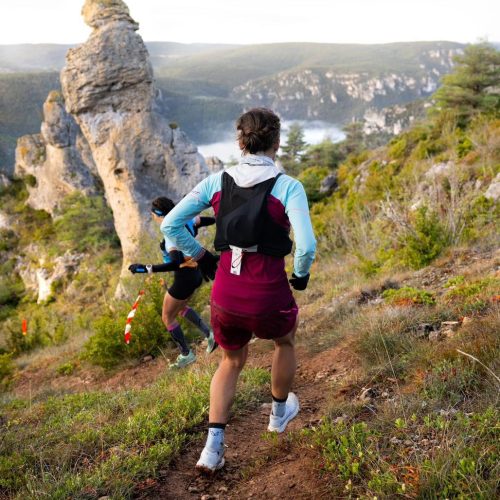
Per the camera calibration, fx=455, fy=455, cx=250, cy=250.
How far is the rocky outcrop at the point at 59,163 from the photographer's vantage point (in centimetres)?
2992

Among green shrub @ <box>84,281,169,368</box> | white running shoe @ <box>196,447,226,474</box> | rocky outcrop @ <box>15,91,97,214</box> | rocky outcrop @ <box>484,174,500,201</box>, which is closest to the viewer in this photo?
white running shoe @ <box>196,447,226,474</box>

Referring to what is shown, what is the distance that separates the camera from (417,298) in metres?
4.67

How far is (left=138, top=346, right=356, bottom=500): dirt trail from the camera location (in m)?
2.39

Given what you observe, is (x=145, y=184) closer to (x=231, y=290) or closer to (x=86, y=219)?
(x=86, y=219)

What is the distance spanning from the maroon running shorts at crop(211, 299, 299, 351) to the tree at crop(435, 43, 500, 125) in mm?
15264

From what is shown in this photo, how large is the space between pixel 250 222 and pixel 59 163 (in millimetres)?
31287

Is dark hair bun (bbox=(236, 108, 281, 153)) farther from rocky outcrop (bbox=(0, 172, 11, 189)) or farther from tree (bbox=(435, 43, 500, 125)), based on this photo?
rocky outcrop (bbox=(0, 172, 11, 189))

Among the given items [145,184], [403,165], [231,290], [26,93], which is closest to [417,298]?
[231,290]

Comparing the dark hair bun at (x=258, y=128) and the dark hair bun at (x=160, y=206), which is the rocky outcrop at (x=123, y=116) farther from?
the dark hair bun at (x=258, y=128)

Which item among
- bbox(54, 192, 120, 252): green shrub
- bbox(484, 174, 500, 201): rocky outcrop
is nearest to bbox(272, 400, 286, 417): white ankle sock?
bbox(484, 174, 500, 201): rocky outcrop

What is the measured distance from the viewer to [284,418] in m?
2.97

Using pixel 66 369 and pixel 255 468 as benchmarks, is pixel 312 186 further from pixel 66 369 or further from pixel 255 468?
pixel 255 468

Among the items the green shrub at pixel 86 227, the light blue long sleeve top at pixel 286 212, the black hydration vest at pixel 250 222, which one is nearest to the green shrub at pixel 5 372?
the light blue long sleeve top at pixel 286 212

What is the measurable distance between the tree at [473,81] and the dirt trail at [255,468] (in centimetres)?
1470
